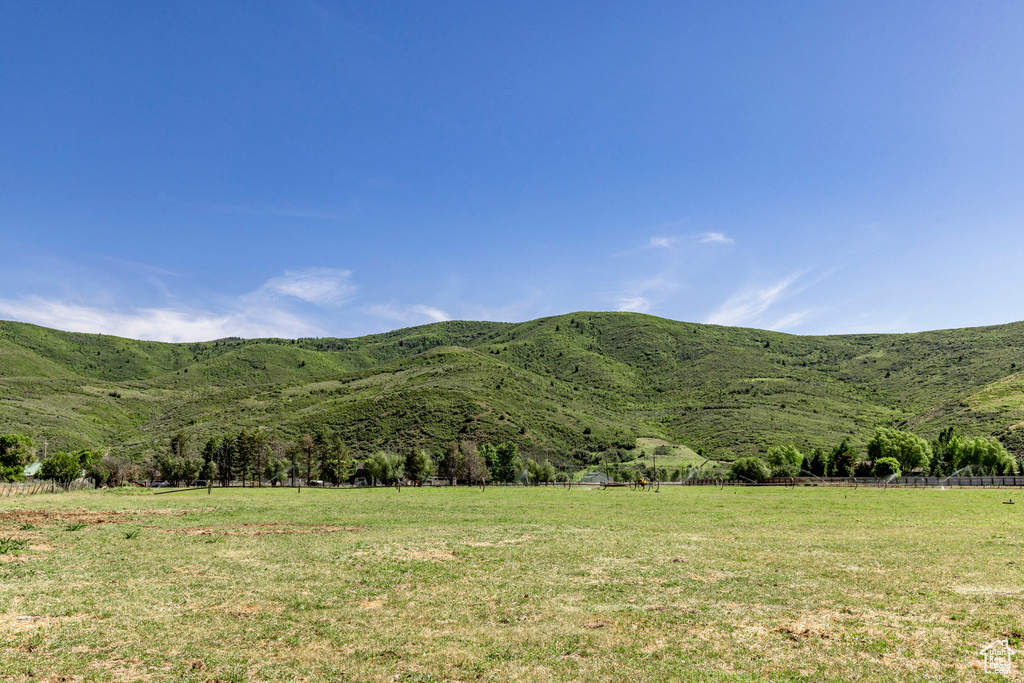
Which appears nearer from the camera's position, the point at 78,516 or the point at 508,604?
the point at 508,604

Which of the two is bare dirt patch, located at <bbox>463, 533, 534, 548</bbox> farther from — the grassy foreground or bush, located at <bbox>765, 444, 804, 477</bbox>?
bush, located at <bbox>765, 444, 804, 477</bbox>

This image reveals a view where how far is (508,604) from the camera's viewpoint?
13.3 meters

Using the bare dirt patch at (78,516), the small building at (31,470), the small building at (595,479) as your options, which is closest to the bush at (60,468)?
the small building at (31,470)

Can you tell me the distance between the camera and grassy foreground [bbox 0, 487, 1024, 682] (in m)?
9.41

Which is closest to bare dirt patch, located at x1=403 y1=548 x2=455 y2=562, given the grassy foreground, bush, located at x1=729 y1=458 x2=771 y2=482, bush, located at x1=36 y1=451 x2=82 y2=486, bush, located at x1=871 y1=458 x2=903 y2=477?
the grassy foreground

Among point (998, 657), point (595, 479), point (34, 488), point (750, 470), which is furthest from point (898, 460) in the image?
point (34, 488)

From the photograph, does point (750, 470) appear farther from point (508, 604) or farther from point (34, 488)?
point (34, 488)

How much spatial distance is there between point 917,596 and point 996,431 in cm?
14170

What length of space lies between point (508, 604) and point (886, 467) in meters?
114

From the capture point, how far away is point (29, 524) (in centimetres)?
2819

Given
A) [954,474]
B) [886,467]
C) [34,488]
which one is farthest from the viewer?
[886,467]

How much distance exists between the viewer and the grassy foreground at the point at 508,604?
9.41 metres

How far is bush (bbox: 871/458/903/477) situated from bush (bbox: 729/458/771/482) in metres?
19.5

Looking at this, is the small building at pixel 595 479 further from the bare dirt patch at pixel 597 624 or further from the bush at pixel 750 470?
the bare dirt patch at pixel 597 624
